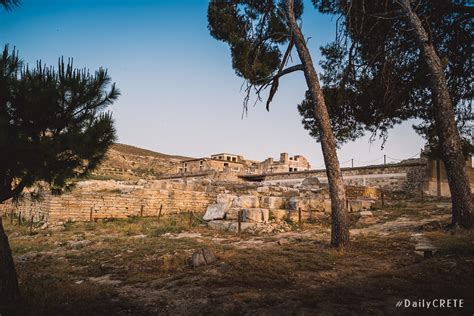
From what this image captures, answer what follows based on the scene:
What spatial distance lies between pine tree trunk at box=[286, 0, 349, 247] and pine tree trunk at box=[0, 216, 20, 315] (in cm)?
556

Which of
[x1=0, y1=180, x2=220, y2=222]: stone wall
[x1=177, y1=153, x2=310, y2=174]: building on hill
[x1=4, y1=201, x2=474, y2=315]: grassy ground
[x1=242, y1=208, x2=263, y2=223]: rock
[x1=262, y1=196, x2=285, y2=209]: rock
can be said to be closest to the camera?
[x1=4, y1=201, x2=474, y2=315]: grassy ground

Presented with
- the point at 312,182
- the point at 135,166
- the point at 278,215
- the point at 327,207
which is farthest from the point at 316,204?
the point at 135,166

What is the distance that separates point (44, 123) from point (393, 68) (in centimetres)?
888

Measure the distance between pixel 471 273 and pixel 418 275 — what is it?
2.04 ft

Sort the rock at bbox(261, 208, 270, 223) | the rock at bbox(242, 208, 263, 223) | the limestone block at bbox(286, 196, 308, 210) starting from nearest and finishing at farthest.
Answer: the rock at bbox(242, 208, 263, 223) → the rock at bbox(261, 208, 270, 223) → the limestone block at bbox(286, 196, 308, 210)

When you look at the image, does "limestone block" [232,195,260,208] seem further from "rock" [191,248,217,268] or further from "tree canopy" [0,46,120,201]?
"tree canopy" [0,46,120,201]

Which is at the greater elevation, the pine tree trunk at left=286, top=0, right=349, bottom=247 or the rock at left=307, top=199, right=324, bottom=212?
the pine tree trunk at left=286, top=0, right=349, bottom=247

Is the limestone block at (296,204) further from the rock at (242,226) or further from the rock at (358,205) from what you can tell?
the rock at (242,226)

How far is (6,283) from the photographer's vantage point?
3.19 meters

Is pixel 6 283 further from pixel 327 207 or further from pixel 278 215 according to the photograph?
pixel 327 207

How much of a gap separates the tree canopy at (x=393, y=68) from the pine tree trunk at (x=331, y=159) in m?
1.66

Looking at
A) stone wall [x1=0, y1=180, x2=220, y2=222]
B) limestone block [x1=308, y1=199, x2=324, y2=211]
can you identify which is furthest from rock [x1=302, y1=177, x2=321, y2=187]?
limestone block [x1=308, y1=199, x2=324, y2=211]

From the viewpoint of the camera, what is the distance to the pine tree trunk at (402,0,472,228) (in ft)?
21.4

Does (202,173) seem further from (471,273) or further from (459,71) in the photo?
(471,273)
